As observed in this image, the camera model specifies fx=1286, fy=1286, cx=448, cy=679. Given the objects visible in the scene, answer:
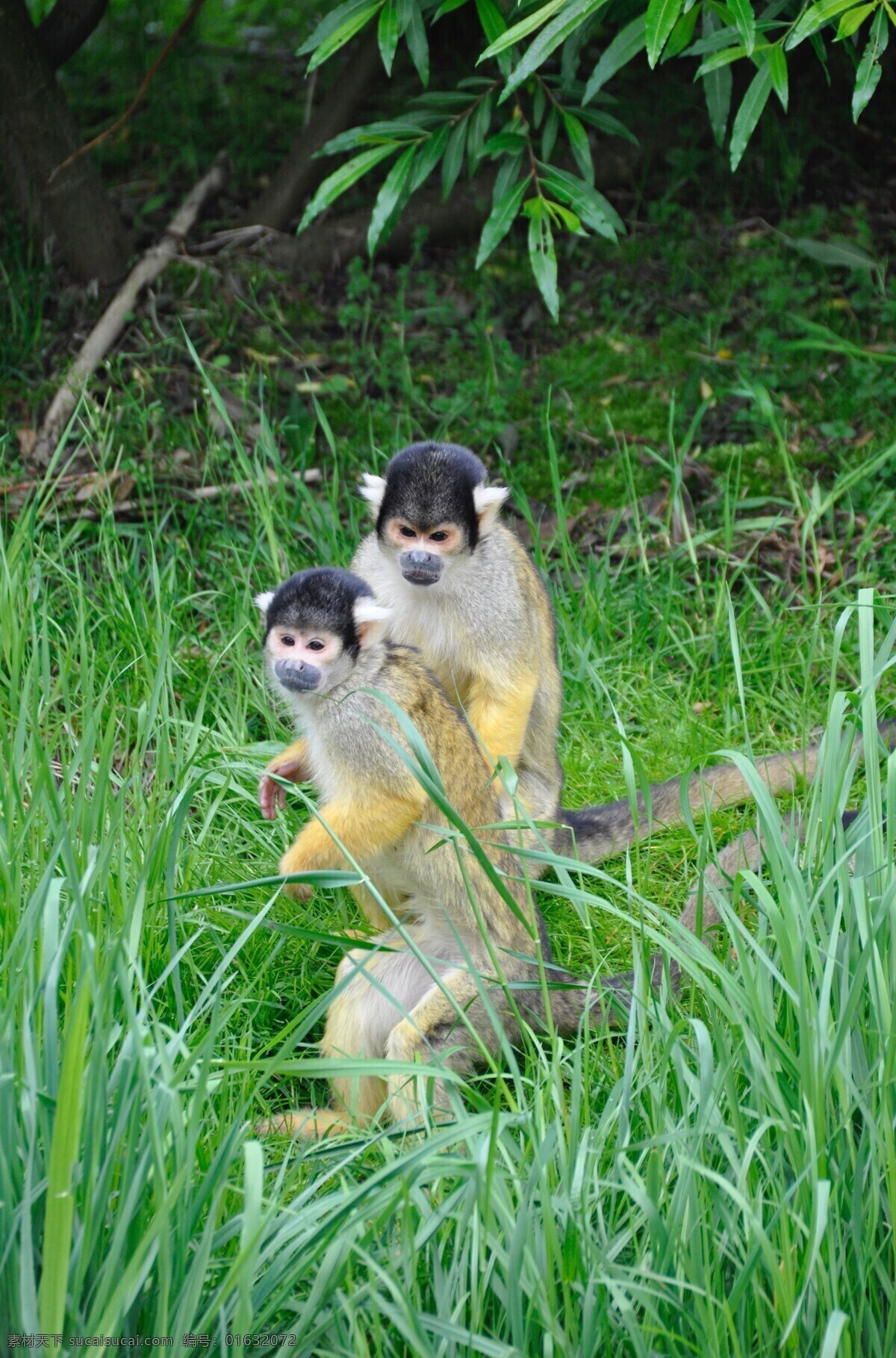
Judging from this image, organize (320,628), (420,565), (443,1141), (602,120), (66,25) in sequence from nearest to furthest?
(443,1141), (320,628), (420,565), (602,120), (66,25)

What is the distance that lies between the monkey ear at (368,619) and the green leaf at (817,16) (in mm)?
1744

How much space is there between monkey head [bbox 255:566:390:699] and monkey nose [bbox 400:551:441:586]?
0.44 m

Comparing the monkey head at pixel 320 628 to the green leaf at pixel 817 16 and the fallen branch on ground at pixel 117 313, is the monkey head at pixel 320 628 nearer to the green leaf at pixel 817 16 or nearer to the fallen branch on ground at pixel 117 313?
the green leaf at pixel 817 16

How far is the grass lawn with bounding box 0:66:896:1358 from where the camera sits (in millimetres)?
1972

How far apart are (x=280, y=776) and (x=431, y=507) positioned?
88 centimetres

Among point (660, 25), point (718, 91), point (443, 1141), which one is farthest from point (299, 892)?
point (718, 91)

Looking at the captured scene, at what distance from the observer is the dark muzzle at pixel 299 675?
3176 mm

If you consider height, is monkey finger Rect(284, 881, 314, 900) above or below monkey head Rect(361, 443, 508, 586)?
below

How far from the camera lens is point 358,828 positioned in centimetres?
314

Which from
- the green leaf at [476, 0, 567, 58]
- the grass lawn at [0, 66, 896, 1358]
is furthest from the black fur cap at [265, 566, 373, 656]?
the green leaf at [476, 0, 567, 58]

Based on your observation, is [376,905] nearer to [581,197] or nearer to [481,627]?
[481,627]

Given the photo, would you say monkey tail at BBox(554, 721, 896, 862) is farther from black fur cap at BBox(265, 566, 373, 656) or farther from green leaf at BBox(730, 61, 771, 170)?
green leaf at BBox(730, 61, 771, 170)

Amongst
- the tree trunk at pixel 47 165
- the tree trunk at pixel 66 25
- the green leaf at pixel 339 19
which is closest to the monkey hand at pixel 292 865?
the green leaf at pixel 339 19

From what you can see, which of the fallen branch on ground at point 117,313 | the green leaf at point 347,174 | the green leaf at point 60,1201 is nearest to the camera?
the green leaf at point 60,1201
